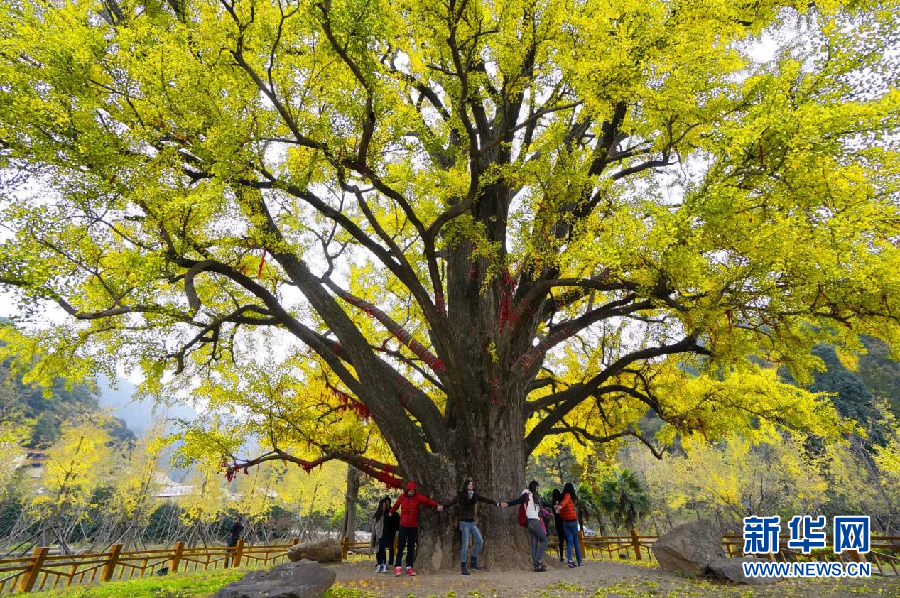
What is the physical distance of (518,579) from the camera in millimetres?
5625

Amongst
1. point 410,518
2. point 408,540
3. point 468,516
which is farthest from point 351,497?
point 468,516

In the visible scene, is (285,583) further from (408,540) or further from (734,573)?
(734,573)

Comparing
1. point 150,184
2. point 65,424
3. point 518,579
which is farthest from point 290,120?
point 65,424

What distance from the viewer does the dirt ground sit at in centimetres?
499

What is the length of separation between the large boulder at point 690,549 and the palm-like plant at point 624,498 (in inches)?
452

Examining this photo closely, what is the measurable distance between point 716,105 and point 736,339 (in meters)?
3.18

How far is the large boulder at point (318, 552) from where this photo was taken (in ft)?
31.8

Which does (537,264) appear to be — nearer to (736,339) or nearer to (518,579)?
(736,339)

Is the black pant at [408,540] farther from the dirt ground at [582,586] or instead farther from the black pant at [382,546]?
the black pant at [382,546]

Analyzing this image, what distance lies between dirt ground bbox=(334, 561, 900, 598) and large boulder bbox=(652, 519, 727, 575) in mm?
274

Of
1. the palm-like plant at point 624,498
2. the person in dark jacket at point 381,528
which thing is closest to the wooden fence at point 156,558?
the palm-like plant at point 624,498

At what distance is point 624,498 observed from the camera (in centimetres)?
1769

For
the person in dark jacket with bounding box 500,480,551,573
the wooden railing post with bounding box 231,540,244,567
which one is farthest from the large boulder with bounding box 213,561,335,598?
the wooden railing post with bounding box 231,540,244,567

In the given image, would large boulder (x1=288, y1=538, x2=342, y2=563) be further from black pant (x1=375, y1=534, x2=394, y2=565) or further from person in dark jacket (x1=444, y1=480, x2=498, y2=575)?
person in dark jacket (x1=444, y1=480, x2=498, y2=575)
